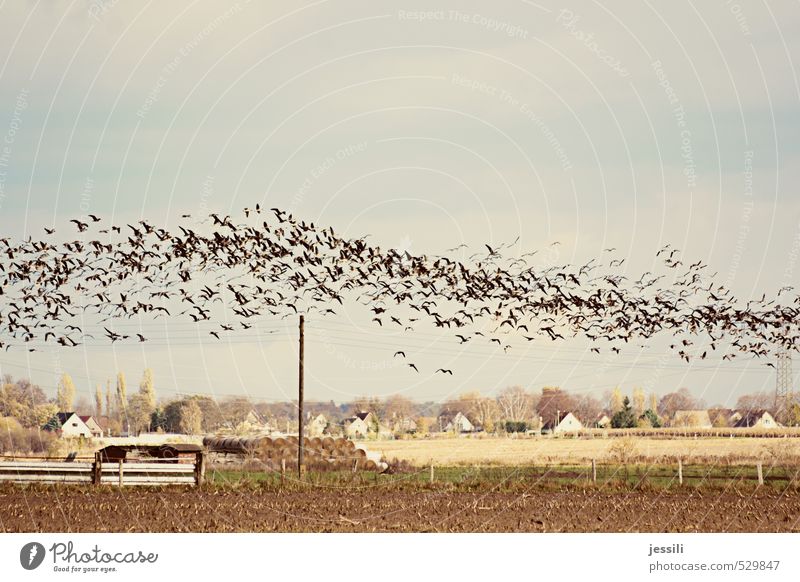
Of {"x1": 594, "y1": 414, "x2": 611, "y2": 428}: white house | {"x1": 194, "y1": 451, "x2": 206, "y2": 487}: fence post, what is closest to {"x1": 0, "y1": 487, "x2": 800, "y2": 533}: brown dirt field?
{"x1": 194, "y1": 451, "x2": 206, "y2": 487}: fence post

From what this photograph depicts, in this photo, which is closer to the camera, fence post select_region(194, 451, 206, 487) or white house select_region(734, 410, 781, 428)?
fence post select_region(194, 451, 206, 487)

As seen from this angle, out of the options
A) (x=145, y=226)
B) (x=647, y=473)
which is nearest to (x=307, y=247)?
(x=145, y=226)

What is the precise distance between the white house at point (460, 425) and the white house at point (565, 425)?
34.8 feet

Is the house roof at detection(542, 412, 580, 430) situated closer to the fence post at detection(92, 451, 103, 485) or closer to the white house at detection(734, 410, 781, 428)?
the white house at detection(734, 410, 781, 428)

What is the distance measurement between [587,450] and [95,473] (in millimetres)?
47794

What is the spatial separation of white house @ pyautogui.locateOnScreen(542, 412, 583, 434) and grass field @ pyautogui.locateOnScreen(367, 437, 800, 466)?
5.55m

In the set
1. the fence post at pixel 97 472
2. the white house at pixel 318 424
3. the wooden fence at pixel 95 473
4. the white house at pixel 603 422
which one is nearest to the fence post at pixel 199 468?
the wooden fence at pixel 95 473

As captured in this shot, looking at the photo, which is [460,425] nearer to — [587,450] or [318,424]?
[318,424]

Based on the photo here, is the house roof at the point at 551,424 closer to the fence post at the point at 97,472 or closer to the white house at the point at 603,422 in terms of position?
the white house at the point at 603,422

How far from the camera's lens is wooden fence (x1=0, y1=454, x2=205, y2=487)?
55.0 m

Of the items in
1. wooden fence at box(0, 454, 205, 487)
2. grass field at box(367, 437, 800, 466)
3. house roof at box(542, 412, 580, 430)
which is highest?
house roof at box(542, 412, 580, 430)

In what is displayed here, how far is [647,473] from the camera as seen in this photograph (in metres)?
67.9

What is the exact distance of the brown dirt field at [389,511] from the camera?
36094mm
